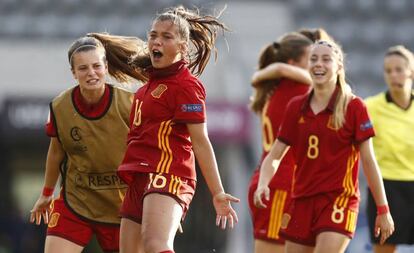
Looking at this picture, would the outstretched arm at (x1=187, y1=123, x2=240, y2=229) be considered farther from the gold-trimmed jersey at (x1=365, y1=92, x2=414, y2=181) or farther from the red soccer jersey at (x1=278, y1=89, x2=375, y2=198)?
the gold-trimmed jersey at (x1=365, y1=92, x2=414, y2=181)

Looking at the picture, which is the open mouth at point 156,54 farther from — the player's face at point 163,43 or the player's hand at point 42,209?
the player's hand at point 42,209

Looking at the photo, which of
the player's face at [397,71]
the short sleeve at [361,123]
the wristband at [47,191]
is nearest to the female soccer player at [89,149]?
the wristband at [47,191]

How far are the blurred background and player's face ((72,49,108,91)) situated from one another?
1141cm

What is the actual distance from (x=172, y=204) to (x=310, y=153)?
4.36 feet

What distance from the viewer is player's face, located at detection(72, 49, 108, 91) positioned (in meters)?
8.69

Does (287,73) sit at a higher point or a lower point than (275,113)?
higher

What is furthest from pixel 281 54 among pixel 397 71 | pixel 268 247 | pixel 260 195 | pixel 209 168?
pixel 209 168

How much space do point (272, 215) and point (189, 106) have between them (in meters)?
2.13

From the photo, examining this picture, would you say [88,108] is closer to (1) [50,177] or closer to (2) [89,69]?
(2) [89,69]

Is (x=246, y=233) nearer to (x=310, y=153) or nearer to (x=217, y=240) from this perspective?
(x=217, y=240)

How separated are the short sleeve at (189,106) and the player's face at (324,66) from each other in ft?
3.83

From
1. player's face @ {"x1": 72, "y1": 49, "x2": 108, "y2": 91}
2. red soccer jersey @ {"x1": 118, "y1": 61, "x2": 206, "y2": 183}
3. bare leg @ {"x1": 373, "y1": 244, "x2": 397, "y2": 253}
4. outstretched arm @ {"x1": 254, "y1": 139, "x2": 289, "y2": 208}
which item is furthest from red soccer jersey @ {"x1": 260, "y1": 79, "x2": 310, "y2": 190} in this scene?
red soccer jersey @ {"x1": 118, "y1": 61, "x2": 206, "y2": 183}

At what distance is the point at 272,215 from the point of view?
32.6 ft

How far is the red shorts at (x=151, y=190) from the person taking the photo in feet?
26.2
